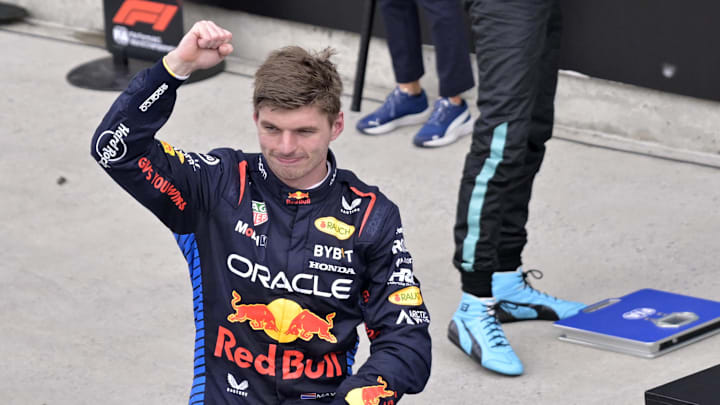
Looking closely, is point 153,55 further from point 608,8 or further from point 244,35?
point 608,8

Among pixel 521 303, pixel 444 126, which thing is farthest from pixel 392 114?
pixel 521 303

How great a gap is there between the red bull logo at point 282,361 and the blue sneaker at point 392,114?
3.30 meters

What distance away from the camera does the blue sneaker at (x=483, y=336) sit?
365 centimetres

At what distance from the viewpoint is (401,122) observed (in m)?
5.88

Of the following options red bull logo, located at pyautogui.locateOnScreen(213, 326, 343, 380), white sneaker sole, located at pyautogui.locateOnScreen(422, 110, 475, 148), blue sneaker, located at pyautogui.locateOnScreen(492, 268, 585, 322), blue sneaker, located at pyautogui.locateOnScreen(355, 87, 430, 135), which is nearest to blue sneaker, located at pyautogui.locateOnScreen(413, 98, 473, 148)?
white sneaker sole, located at pyautogui.locateOnScreen(422, 110, 475, 148)

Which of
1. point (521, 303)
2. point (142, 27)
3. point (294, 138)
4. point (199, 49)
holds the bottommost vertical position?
point (142, 27)

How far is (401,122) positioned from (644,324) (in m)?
2.32

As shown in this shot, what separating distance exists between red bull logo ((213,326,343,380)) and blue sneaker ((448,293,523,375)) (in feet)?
3.80

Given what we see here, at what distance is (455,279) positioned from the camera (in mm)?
4348

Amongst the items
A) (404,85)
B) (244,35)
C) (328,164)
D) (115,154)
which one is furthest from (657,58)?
(115,154)

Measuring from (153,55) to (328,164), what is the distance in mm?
4501

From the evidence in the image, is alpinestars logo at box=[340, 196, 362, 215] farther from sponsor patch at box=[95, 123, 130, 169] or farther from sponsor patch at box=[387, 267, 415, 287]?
sponsor patch at box=[95, 123, 130, 169]

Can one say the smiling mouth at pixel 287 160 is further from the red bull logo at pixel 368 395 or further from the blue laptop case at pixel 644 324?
the blue laptop case at pixel 644 324

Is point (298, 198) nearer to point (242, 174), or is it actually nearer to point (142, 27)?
point (242, 174)
